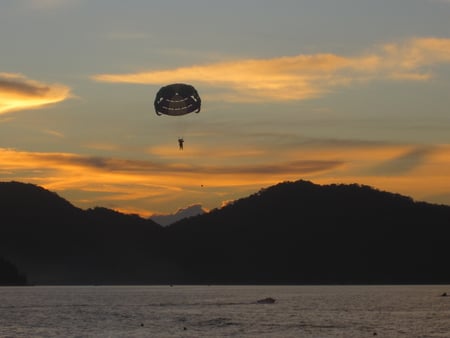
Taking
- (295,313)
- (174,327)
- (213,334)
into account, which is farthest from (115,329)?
(295,313)

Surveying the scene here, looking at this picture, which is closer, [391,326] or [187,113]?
[187,113]

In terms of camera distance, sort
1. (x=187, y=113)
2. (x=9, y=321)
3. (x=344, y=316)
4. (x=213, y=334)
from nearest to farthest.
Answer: (x=187, y=113)
(x=213, y=334)
(x=9, y=321)
(x=344, y=316)

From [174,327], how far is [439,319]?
4533 cm

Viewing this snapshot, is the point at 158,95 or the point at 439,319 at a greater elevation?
the point at 158,95

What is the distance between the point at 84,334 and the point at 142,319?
31.3 m

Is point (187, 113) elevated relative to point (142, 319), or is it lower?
elevated

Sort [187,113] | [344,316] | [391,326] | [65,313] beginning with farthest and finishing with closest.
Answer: [65,313], [344,316], [391,326], [187,113]

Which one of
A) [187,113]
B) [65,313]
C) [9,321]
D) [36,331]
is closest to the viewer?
[187,113]

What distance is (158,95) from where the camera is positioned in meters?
102

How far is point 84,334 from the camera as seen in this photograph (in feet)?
403

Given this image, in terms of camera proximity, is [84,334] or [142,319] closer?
[84,334]

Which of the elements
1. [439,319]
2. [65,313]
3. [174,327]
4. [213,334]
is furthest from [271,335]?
[65,313]

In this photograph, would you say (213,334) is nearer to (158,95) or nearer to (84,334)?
(84,334)

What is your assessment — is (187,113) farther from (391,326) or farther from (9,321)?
(9,321)
